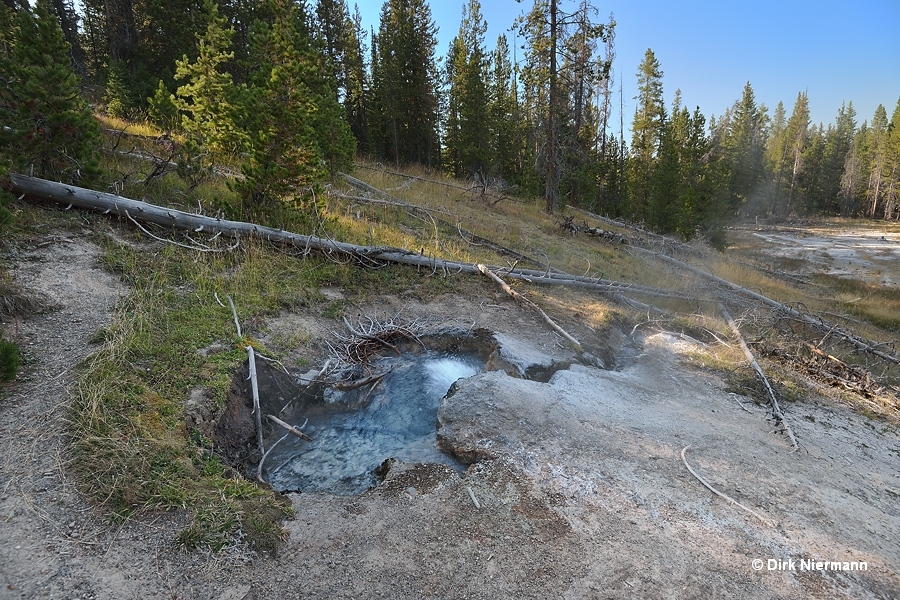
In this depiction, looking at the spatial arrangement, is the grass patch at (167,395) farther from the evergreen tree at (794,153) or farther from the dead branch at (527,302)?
the evergreen tree at (794,153)

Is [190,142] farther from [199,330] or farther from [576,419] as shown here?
[576,419]

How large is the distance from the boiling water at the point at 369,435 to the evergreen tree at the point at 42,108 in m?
6.22

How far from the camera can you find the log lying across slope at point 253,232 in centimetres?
690

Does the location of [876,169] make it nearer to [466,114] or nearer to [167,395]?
[466,114]

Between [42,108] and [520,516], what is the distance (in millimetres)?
8955

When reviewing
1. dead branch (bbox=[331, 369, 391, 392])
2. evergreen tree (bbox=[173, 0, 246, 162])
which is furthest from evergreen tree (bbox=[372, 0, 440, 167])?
dead branch (bbox=[331, 369, 391, 392])

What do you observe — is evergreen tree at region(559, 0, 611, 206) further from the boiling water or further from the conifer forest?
the boiling water

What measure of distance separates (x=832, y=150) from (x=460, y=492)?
273 ft

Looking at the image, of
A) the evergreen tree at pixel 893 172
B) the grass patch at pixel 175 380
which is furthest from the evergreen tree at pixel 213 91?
the evergreen tree at pixel 893 172

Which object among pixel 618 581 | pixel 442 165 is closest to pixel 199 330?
pixel 618 581

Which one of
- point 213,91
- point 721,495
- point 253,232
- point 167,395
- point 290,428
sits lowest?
point 721,495

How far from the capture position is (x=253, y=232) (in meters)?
8.15

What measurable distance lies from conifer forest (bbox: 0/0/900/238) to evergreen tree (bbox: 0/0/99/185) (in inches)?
0.9

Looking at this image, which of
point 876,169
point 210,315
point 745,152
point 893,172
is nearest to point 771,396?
point 210,315
